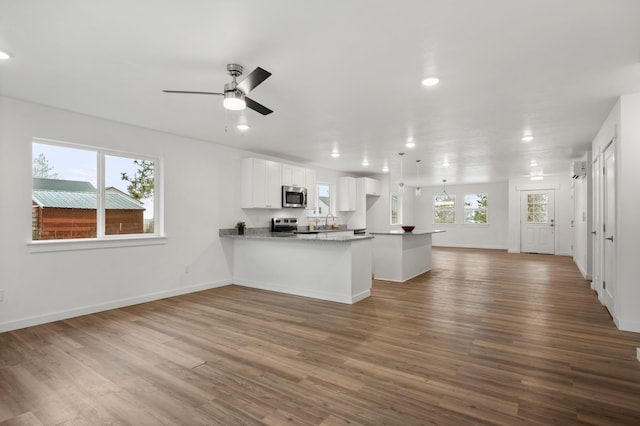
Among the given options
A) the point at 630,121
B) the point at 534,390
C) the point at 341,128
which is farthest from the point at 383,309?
the point at 630,121

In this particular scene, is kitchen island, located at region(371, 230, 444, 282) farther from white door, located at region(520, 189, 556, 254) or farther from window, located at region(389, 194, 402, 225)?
white door, located at region(520, 189, 556, 254)

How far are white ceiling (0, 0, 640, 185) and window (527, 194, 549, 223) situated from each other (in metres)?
6.61

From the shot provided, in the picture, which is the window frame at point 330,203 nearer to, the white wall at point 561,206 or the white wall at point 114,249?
the white wall at point 114,249

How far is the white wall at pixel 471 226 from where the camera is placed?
12.3 meters

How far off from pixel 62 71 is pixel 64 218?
1986 mm

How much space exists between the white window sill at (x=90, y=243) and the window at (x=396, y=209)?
8.19m

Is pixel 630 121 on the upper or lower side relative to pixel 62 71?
lower

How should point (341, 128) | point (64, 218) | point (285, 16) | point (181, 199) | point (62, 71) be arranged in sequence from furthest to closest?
point (181, 199), point (341, 128), point (64, 218), point (62, 71), point (285, 16)

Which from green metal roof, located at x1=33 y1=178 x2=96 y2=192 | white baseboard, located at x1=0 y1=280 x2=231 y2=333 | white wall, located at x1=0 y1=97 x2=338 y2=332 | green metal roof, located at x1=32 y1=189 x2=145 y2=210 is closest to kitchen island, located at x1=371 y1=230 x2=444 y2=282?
white wall, located at x1=0 y1=97 x2=338 y2=332

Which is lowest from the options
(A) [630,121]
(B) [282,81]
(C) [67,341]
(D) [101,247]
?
(C) [67,341]

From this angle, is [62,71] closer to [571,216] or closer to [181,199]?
[181,199]

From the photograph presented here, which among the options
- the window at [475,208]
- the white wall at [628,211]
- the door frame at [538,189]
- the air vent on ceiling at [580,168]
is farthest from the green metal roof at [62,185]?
the window at [475,208]

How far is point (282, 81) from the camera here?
10.7ft

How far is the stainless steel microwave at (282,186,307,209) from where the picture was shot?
22.7ft
